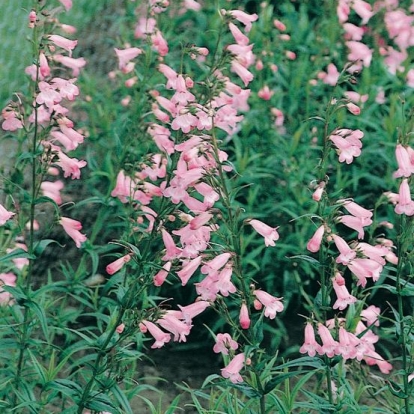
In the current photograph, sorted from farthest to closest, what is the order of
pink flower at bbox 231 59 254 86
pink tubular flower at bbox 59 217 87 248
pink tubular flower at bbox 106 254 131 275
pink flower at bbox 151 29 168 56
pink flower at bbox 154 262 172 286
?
pink flower at bbox 151 29 168 56, pink flower at bbox 231 59 254 86, pink tubular flower at bbox 59 217 87 248, pink tubular flower at bbox 106 254 131 275, pink flower at bbox 154 262 172 286

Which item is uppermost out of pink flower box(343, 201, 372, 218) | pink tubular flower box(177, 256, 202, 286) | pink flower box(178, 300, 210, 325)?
pink flower box(343, 201, 372, 218)

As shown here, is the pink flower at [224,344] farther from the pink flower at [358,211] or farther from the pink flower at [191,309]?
the pink flower at [358,211]

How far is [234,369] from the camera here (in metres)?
3.55

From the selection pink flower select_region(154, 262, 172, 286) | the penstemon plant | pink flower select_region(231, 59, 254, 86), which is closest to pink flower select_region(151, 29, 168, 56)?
the penstemon plant

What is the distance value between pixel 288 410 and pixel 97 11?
6.90 meters

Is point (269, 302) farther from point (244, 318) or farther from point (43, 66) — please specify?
point (43, 66)

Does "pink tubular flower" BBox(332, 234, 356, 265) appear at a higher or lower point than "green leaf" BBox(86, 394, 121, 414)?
higher

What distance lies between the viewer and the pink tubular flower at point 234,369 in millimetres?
3535

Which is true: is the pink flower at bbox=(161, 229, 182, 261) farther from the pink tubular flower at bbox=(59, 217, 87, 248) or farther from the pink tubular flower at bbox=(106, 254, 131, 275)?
the pink tubular flower at bbox=(59, 217, 87, 248)

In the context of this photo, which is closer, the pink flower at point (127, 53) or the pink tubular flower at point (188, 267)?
the pink tubular flower at point (188, 267)

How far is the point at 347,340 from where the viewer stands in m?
3.64

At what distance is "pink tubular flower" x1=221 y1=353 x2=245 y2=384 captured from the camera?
139 inches

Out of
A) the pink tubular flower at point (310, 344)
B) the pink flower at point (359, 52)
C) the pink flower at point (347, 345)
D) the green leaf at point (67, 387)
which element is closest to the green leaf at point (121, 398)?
the green leaf at point (67, 387)

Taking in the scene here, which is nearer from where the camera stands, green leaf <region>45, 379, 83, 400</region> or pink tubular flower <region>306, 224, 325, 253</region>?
pink tubular flower <region>306, 224, 325, 253</region>
